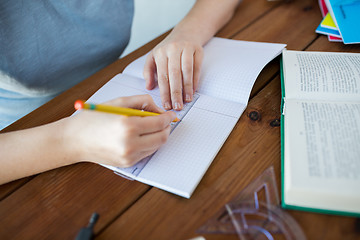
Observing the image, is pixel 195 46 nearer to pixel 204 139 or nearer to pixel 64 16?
pixel 204 139

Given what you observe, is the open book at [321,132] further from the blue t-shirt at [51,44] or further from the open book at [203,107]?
the blue t-shirt at [51,44]

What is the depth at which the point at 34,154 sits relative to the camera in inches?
20.9

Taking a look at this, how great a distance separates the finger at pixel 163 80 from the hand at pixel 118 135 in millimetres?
87

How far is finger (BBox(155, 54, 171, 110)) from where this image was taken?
63cm

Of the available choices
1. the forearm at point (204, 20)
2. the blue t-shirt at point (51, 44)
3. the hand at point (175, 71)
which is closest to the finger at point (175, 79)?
the hand at point (175, 71)

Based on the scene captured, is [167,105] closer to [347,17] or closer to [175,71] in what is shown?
[175,71]

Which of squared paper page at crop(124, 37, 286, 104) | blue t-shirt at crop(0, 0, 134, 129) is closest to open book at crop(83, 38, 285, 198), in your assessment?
squared paper page at crop(124, 37, 286, 104)

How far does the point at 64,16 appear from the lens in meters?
0.85

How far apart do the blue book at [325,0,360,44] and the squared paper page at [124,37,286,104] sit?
17 cm

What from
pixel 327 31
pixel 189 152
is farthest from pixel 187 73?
pixel 327 31

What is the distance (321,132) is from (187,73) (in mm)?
301

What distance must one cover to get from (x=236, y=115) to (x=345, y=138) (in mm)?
202

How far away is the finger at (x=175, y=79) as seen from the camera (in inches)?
24.4

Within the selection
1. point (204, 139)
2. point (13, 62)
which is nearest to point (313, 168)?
point (204, 139)
